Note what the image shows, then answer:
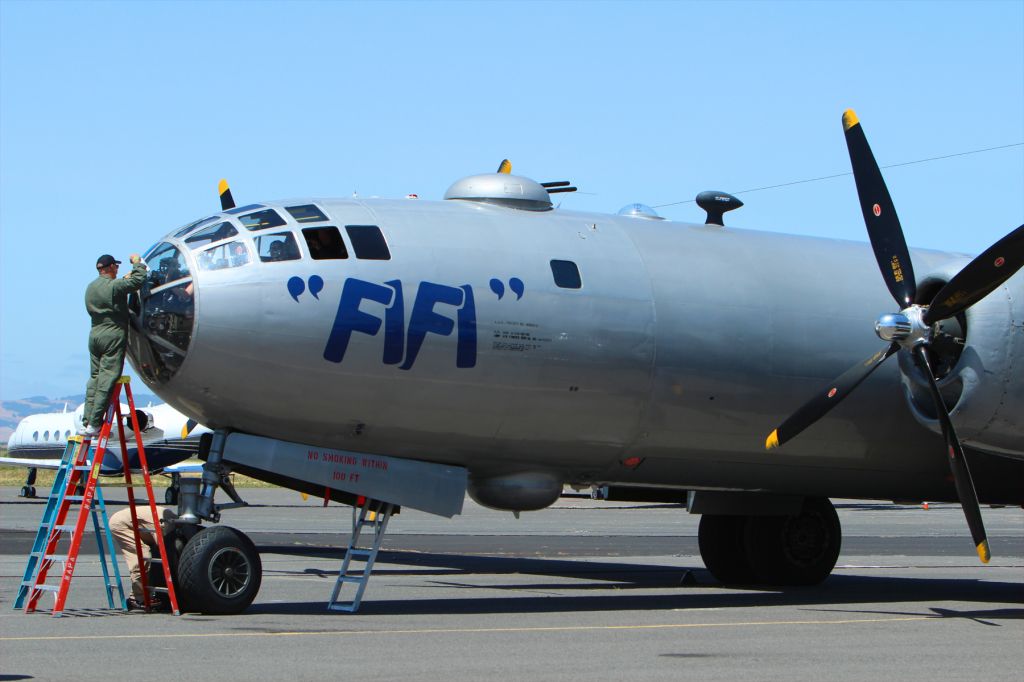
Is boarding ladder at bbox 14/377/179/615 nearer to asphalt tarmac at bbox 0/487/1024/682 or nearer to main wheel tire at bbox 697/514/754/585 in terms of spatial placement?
asphalt tarmac at bbox 0/487/1024/682

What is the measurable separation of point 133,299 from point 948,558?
704 inches

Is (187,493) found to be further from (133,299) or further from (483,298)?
(483,298)

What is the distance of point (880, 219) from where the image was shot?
16016 mm

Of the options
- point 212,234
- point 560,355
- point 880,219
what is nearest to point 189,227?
point 212,234

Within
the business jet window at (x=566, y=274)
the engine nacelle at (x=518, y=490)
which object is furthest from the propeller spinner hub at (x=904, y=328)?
the engine nacelle at (x=518, y=490)

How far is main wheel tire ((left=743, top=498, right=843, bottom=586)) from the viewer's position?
18.9 meters

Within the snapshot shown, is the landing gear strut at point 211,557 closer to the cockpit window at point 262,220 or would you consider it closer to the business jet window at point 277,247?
the business jet window at point 277,247

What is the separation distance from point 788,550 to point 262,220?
933 centimetres

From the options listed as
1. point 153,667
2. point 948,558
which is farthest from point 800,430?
point 948,558

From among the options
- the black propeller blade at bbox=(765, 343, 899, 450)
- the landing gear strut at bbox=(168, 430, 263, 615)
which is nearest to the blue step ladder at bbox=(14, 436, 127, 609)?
the landing gear strut at bbox=(168, 430, 263, 615)

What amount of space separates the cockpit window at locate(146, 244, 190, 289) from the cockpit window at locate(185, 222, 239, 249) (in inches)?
7.6

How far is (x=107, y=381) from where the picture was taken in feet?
44.1

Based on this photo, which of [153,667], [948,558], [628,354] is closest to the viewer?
[153,667]

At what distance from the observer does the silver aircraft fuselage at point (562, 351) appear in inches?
535
